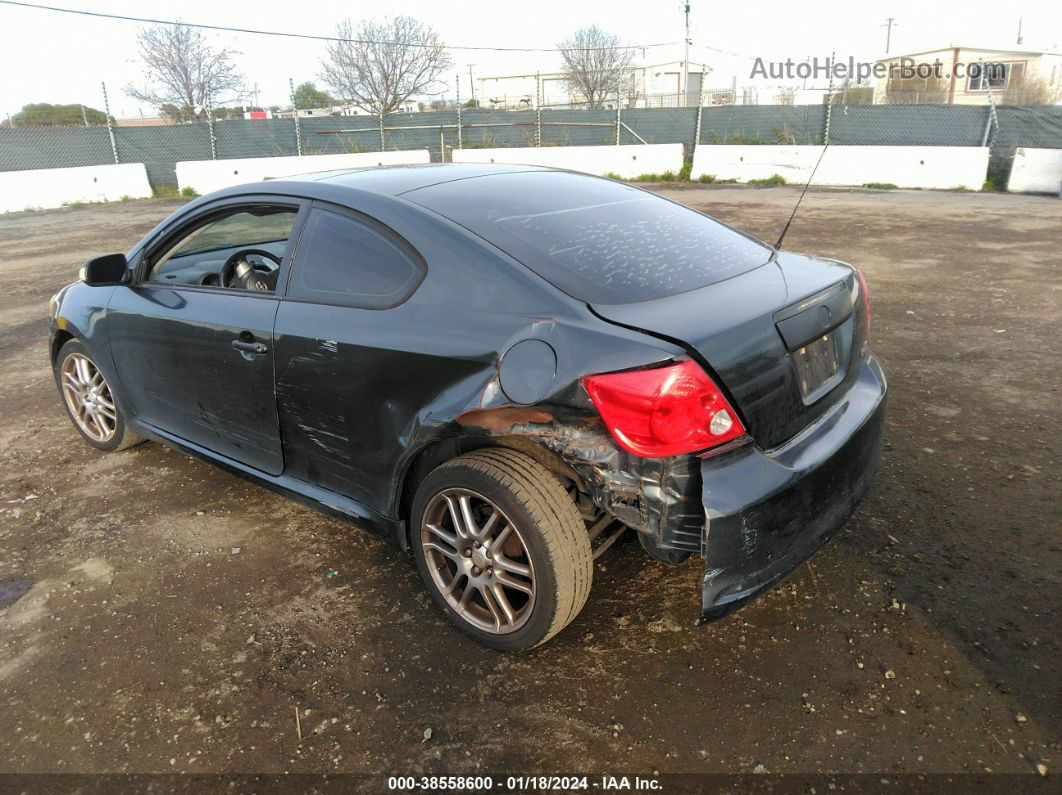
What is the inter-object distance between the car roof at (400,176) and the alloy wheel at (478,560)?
4.02 feet

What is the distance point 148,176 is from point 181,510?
20.3 metres

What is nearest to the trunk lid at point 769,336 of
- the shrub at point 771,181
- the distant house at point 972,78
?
the shrub at point 771,181

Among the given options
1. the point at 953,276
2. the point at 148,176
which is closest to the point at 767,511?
the point at 953,276

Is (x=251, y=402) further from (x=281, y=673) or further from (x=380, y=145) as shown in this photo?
(x=380, y=145)

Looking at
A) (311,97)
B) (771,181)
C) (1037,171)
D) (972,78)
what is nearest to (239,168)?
(771,181)

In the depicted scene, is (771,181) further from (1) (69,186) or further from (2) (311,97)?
(2) (311,97)

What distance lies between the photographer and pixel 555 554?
7.76 ft

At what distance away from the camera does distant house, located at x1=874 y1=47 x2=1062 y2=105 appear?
30.8m

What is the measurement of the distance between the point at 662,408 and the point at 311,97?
44513 millimetres

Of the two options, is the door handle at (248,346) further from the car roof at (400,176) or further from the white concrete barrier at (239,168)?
the white concrete barrier at (239,168)

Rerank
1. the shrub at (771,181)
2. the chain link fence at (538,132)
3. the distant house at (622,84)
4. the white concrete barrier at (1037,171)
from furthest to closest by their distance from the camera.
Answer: the distant house at (622,84)
the shrub at (771,181)
the chain link fence at (538,132)
the white concrete barrier at (1037,171)

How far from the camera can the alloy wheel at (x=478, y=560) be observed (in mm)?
2525

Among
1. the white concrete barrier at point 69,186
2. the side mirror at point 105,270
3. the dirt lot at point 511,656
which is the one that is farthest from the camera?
the white concrete barrier at point 69,186

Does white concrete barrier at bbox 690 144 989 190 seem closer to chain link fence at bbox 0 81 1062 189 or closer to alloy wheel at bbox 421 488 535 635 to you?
chain link fence at bbox 0 81 1062 189
